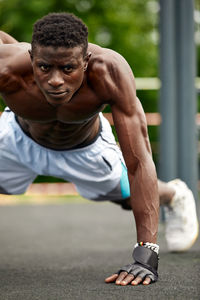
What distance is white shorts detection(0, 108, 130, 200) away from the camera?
8.93 feet

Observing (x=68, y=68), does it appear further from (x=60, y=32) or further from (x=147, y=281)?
(x=147, y=281)

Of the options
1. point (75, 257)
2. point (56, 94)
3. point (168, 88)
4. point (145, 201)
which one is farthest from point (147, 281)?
point (168, 88)

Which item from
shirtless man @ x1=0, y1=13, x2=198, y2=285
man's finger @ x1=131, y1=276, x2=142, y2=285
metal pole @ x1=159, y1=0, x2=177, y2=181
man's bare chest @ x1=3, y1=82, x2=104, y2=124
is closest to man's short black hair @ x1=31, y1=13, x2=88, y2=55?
shirtless man @ x1=0, y1=13, x2=198, y2=285

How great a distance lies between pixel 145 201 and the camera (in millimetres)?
2215

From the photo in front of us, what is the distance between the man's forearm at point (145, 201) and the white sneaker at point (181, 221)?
2.82 feet

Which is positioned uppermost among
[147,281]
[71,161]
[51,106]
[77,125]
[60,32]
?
[60,32]

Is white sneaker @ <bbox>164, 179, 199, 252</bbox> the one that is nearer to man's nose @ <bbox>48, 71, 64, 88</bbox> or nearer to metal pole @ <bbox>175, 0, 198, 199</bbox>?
metal pole @ <bbox>175, 0, 198, 199</bbox>

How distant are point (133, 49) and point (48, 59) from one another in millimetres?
8438

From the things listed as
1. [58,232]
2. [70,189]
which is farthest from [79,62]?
[70,189]

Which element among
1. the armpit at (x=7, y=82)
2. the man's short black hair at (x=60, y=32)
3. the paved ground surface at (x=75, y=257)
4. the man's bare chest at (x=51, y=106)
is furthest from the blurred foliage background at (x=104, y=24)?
the man's short black hair at (x=60, y=32)

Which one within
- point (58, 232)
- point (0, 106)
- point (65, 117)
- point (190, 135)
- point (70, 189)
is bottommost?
point (70, 189)

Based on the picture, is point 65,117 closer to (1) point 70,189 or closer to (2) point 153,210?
(2) point 153,210

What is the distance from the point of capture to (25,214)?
486cm

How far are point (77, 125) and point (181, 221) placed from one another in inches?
A: 35.7
